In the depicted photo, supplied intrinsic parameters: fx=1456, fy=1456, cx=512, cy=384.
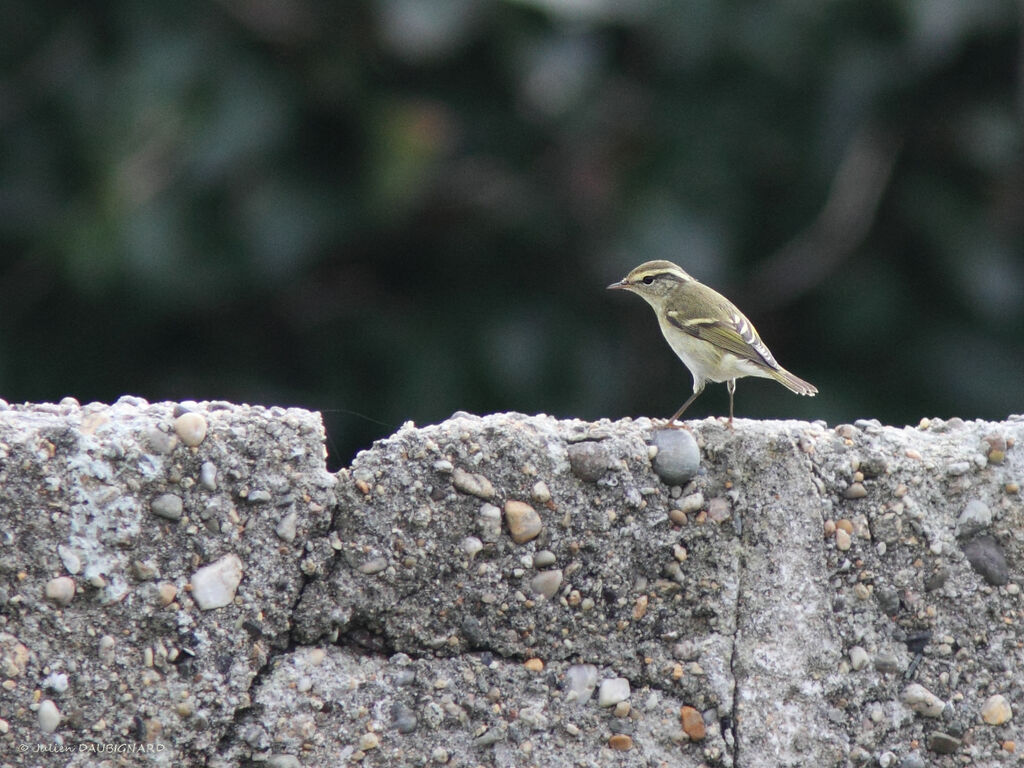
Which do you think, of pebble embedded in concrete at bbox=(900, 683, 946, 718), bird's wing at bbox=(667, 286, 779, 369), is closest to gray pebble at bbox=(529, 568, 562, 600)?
pebble embedded in concrete at bbox=(900, 683, 946, 718)

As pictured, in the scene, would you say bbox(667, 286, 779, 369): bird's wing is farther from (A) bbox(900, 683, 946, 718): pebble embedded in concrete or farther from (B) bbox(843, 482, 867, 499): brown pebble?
(A) bbox(900, 683, 946, 718): pebble embedded in concrete

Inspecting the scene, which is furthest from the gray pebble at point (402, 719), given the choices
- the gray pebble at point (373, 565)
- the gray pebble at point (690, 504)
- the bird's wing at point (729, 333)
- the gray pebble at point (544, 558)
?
the bird's wing at point (729, 333)

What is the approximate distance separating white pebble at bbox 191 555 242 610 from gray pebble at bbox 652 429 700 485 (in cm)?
74

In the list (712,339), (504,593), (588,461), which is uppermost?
(712,339)

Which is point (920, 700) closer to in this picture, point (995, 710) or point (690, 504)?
point (995, 710)

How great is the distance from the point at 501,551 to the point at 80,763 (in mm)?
751

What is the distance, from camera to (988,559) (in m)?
2.64

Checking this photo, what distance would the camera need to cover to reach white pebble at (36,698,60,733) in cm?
225

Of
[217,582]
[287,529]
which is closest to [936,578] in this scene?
[287,529]

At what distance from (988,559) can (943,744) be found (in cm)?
34

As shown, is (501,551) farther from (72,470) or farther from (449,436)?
(72,470)

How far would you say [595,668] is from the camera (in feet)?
8.23

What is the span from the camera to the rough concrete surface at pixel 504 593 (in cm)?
229

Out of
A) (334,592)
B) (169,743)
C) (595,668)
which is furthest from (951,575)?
(169,743)
